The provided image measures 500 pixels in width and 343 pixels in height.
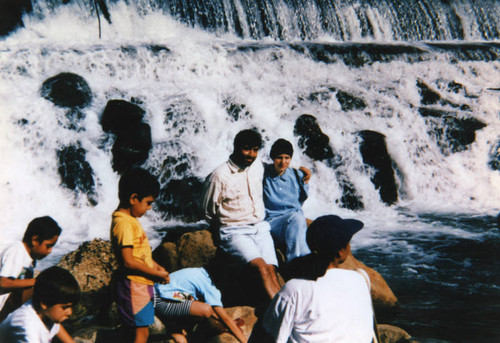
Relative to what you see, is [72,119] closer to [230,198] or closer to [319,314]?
[230,198]

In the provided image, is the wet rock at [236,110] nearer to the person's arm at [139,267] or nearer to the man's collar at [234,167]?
the man's collar at [234,167]

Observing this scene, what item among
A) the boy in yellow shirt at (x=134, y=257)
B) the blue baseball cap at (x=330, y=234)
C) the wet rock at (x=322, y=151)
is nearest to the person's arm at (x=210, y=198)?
the boy in yellow shirt at (x=134, y=257)

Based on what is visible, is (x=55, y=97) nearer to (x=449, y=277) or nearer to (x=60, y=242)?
(x=60, y=242)

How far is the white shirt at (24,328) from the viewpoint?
8.96ft

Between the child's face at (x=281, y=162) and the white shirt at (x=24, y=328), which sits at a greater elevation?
the child's face at (x=281, y=162)

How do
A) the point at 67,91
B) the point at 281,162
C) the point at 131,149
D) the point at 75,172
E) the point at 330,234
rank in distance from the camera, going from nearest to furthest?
the point at 330,234 → the point at 281,162 → the point at 75,172 → the point at 131,149 → the point at 67,91

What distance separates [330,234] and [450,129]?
10306 millimetres

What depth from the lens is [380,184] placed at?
1053 cm

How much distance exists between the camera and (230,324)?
13.9 ft

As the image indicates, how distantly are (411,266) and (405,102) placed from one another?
6.17 meters

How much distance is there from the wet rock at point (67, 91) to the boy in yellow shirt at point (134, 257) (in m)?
6.89

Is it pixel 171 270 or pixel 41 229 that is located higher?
pixel 41 229

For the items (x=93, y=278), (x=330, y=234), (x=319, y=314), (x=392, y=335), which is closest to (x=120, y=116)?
(x=93, y=278)

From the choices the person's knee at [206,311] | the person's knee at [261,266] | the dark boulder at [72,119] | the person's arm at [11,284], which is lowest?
the person's knee at [206,311]
